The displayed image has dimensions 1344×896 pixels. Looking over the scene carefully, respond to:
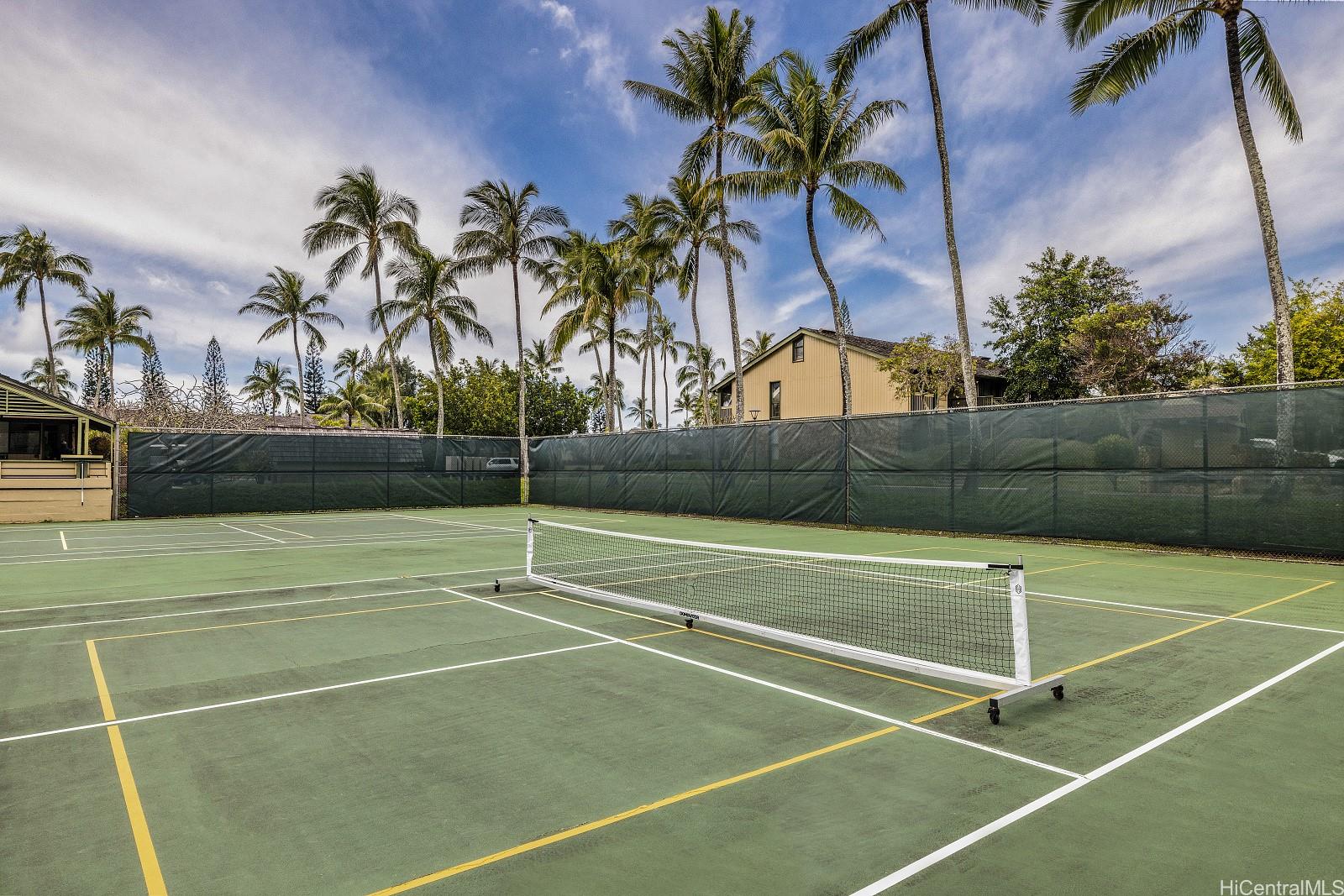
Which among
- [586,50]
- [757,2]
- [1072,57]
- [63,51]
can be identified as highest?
[757,2]

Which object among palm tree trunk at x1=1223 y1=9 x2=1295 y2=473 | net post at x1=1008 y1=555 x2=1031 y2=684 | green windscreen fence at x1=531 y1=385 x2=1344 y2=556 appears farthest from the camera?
palm tree trunk at x1=1223 y1=9 x2=1295 y2=473

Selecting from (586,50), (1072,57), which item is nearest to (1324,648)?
(1072,57)

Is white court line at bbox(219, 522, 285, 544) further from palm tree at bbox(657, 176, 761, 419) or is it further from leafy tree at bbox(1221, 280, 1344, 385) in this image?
A: leafy tree at bbox(1221, 280, 1344, 385)

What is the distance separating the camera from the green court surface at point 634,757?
259cm

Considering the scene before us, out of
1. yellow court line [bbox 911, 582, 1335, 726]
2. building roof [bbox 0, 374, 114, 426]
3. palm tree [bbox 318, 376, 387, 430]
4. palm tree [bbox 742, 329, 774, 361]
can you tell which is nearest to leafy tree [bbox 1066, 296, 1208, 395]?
yellow court line [bbox 911, 582, 1335, 726]

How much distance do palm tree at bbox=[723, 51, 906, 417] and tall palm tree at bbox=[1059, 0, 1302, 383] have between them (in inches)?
224

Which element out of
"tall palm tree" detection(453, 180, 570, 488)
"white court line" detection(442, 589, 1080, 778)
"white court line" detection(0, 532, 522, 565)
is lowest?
"white court line" detection(442, 589, 1080, 778)

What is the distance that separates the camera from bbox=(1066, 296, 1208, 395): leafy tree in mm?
26781

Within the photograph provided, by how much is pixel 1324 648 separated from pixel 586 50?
69.9 ft

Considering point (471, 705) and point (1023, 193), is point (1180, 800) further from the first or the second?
point (1023, 193)

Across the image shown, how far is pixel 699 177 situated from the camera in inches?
981

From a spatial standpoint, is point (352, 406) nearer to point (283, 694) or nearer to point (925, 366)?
point (925, 366)

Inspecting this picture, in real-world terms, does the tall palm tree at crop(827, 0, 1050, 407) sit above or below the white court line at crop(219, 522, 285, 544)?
above

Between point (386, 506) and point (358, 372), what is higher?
point (358, 372)
